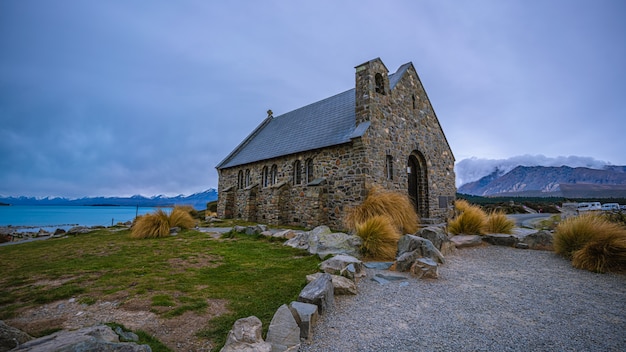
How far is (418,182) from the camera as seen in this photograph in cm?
1472

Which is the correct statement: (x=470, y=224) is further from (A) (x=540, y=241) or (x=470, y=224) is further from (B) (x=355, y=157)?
(B) (x=355, y=157)

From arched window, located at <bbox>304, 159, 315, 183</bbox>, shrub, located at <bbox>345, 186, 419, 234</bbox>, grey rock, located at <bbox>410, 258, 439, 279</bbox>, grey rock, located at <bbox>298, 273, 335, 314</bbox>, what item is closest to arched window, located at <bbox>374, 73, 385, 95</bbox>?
arched window, located at <bbox>304, 159, 315, 183</bbox>

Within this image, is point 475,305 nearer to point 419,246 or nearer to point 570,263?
point 419,246

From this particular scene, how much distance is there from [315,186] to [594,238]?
9.52 meters

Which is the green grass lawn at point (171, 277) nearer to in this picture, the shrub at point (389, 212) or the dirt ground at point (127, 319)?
the dirt ground at point (127, 319)

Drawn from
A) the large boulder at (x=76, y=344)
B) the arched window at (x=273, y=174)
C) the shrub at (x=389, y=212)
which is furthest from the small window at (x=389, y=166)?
the large boulder at (x=76, y=344)

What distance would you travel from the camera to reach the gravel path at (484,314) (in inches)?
117

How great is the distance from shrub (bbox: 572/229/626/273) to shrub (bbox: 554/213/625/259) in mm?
109

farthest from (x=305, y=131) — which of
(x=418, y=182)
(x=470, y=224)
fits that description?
(x=470, y=224)

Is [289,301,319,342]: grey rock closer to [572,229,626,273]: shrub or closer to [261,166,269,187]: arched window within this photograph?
[572,229,626,273]: shrub

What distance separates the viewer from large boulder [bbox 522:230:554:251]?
25.3 feet

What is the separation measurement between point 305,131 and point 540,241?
489 inches

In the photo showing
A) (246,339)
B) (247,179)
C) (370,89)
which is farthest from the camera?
(247,179)

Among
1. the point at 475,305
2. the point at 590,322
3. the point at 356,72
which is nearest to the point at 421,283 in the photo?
the point at 475,305
